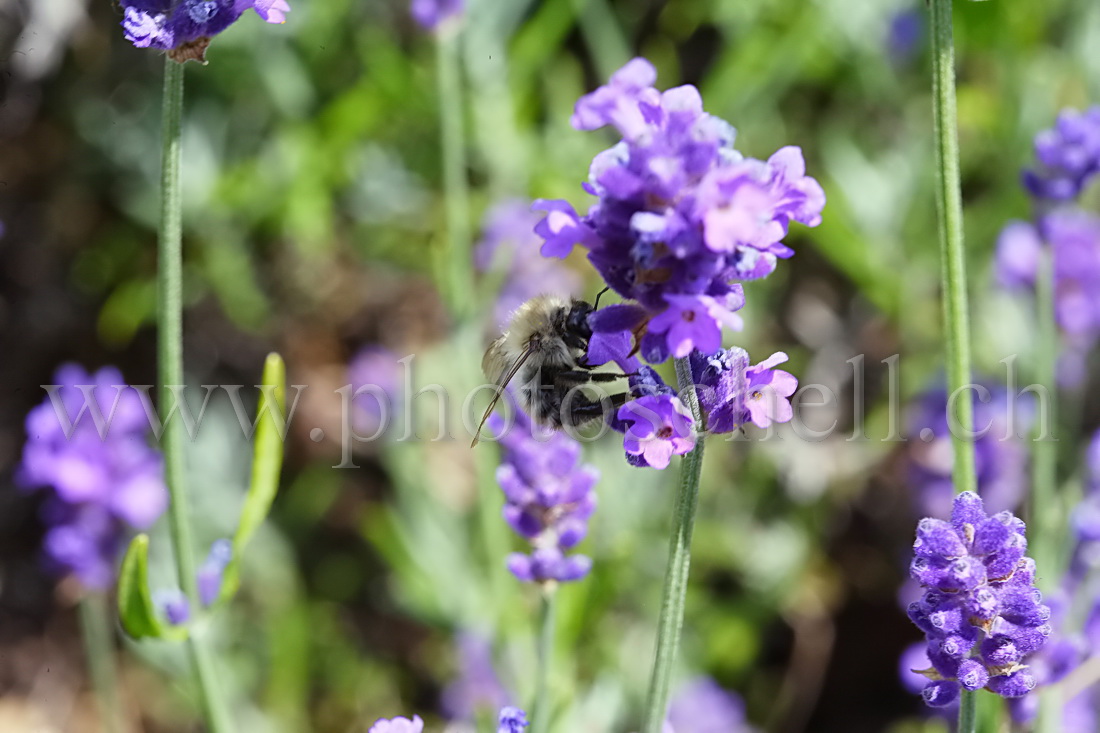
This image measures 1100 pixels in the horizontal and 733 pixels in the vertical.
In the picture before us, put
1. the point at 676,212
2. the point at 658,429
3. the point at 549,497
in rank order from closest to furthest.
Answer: the point at 676,212
the point at 658,429
the point at 549,497

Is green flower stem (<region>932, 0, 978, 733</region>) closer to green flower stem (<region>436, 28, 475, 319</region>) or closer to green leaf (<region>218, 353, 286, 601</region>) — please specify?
green leaf (<region>218, 353, 286, 601</region>)

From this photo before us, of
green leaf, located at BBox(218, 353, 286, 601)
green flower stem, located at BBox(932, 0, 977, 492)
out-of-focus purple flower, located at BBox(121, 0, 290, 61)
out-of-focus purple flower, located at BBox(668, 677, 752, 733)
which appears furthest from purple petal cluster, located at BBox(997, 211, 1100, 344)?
out-of-focus purple flower, located at BBox(121, 0, 290, 61)

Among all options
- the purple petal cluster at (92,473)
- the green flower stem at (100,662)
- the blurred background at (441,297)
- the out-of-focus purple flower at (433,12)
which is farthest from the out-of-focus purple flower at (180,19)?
the green flower stem at (100,662)

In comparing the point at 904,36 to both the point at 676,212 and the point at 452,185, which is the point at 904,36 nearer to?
the point at 452,185

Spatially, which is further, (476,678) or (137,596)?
(476,678)

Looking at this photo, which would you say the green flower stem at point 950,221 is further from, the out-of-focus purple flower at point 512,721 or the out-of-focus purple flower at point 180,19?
the out-of-focus purple flower at point 180,19

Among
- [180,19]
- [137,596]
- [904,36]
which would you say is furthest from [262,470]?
[904,36]

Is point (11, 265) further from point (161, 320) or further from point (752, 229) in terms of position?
point (752, 229)
